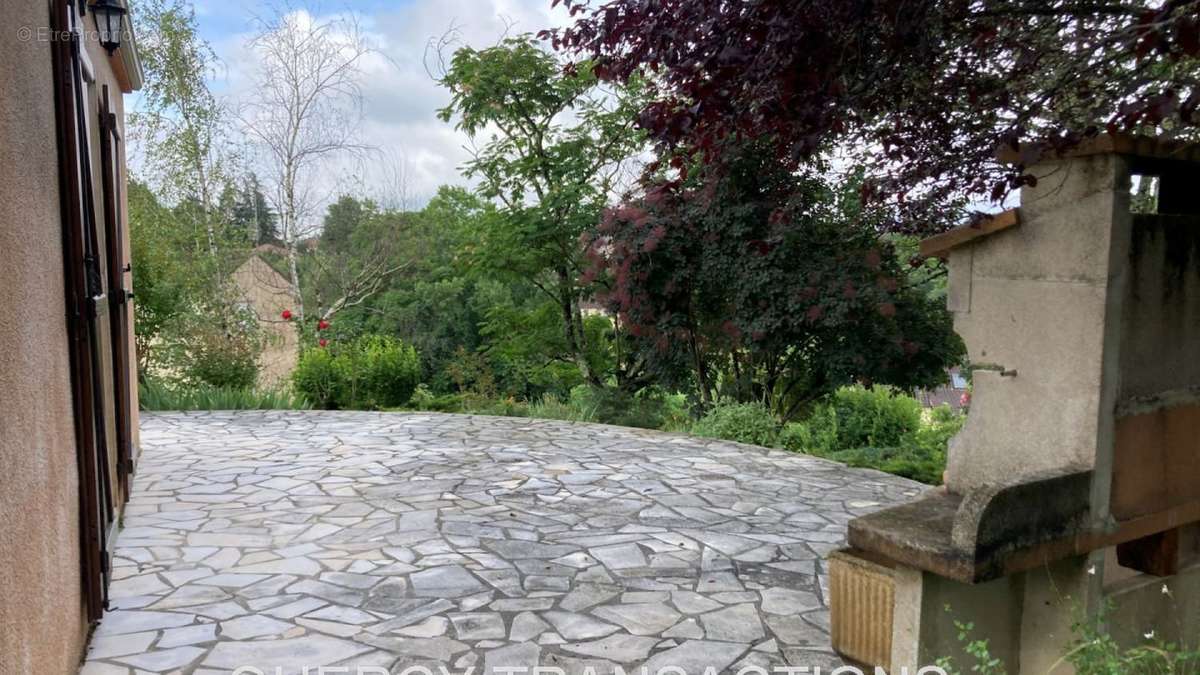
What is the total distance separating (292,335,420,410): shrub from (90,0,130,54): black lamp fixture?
685cm

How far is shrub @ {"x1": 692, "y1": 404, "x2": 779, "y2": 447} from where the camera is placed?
8359 mm

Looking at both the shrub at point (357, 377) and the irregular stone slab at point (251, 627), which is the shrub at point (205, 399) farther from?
the irregular stone slab at point (251, 627)

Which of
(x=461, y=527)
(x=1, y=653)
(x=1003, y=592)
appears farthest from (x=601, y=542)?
(x=1, y=653)

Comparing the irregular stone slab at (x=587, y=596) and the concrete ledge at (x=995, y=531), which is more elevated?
the concrete ledge at (x=995, y=531)

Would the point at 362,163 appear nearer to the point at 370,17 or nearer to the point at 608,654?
the point at 370,17

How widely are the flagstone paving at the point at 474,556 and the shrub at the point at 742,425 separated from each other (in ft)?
1.72

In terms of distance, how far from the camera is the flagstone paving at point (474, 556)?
3432 millimetres

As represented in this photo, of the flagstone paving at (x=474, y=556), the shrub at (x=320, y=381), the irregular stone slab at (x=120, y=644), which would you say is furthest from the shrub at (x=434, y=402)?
the irregular stone slab at (x=120, y=644)

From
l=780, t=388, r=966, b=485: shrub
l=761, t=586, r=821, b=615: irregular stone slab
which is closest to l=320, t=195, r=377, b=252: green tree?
l=780, t=388, r=966, b=485: shrub

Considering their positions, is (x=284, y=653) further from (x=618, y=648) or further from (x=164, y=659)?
(x=618, y=648)

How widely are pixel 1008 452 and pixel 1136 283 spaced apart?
0.72 m

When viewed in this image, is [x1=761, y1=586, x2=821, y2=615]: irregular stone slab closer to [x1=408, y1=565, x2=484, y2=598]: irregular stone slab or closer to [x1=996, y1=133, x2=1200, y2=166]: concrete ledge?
[x1=408, y1=565, x2=484, y2=598]: irregular stone slab

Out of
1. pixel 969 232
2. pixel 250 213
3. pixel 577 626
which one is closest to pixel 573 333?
pixel 250 213

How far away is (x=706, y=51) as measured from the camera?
123 inches
